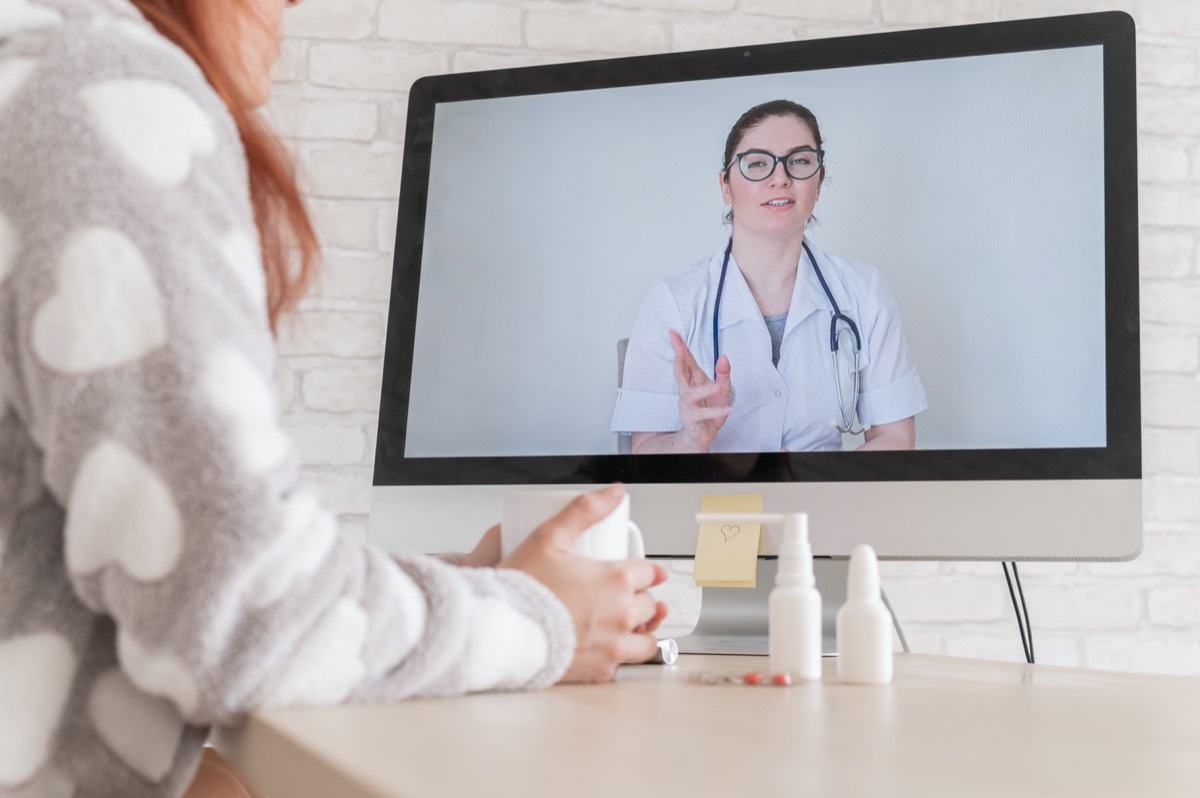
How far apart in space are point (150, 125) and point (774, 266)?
705 mm

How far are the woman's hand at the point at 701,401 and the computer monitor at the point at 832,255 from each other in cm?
3

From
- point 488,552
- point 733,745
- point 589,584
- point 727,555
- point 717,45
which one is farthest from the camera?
point 717,45

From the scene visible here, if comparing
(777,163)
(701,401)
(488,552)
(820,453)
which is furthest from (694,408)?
(488,552)

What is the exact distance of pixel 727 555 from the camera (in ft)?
3.22

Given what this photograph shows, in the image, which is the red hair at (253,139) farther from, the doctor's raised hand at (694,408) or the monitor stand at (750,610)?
the monitor stand at (750,610)

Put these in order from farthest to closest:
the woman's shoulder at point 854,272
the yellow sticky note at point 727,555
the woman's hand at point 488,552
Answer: the woman's shoulder at point 854,272 < the yellow sticky note at point 727,555 < the woman's hand at point 488,552

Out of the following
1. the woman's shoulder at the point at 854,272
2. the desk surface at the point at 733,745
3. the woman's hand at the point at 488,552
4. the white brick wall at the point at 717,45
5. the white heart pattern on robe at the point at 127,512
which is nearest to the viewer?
the desk surface at the point at 733,745

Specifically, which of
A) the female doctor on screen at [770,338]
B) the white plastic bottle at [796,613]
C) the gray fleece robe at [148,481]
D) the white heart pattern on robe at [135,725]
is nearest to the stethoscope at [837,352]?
the female doctor on screen at [770,338]

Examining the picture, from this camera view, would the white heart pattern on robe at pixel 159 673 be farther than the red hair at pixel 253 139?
No

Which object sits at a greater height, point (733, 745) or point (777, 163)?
point (777, 163)

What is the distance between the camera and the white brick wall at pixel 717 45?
1607 millimetres

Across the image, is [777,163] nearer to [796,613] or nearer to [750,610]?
[750,610]

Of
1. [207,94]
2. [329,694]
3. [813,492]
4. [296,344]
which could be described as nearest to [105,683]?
[329,694]

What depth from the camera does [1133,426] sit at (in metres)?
0.99
